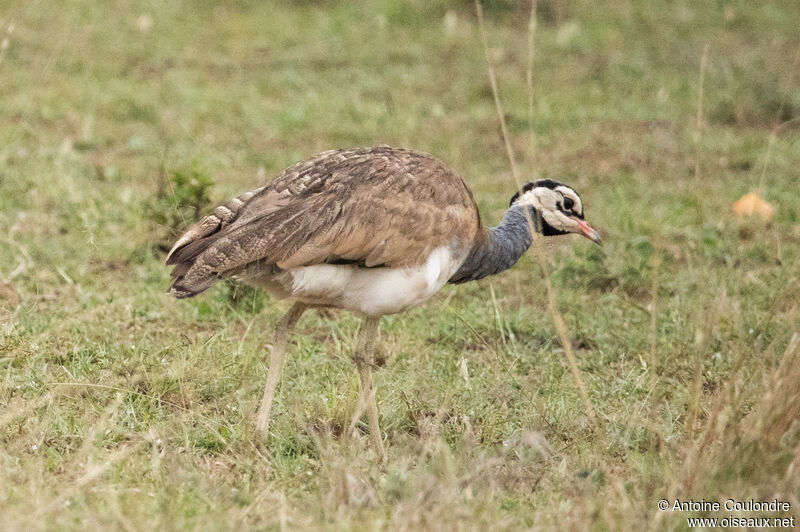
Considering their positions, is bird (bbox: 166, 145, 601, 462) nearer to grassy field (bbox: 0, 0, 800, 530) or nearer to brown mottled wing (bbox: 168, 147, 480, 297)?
brown mottled wing (bbox: 168, 147, 480, 297)

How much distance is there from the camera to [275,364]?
4.26 meters

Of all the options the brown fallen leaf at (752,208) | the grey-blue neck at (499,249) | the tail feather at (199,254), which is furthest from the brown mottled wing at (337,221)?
the brown fallen leaf at (752,208)

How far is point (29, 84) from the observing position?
8609 mm

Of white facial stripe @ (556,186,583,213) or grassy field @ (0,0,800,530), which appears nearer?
grassy field @ (0,0,800,530)

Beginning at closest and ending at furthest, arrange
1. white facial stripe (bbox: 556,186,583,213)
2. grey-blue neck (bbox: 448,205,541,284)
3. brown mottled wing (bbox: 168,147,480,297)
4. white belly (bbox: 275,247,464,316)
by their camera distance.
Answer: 1. brown mottled wing (bbox: 168,147,480,297)
2. white belly (bbox: 275,247,464,316)
3. grey-blue neck (bbox: 448,205,541,284)
4. white facial stripe (bbox: 556,186,583,213)

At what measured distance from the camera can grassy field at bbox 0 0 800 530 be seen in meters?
3.51

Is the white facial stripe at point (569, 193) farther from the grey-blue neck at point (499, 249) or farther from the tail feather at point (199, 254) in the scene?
the tail feather at point (199, 254)

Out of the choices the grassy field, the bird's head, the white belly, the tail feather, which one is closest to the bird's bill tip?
the bird's head

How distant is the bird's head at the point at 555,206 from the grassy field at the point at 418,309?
0.38 metres

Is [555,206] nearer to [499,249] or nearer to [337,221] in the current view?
[499,249]

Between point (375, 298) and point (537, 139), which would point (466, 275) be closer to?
point (375, 298)

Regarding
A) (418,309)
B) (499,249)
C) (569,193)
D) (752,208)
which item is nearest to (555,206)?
(569,193)

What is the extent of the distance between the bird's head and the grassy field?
38cm

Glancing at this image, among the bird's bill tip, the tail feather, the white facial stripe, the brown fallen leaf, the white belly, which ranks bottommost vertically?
the brown fallen leaf
